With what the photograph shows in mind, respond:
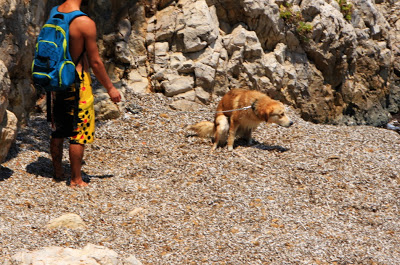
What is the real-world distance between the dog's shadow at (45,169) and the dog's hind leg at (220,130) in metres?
2.13

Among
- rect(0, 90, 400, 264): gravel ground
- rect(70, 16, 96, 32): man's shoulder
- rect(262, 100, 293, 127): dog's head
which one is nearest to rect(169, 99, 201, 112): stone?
rect(0, 90, 400, 264): gravel ground

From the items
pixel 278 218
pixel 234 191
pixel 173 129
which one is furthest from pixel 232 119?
pixel 278 218

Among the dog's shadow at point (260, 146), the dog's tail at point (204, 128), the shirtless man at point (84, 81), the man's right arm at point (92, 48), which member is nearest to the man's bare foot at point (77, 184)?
the shirtless man at point (84, 81)

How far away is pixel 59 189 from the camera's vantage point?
607cm

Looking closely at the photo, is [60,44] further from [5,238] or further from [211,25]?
[211,25]

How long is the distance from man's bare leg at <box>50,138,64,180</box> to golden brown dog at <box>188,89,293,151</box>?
2.80m

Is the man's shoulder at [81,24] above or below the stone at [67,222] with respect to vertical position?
above

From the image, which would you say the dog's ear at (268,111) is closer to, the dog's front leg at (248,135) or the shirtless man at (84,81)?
the dog's front leg at (248,135)

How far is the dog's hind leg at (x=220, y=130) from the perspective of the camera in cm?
816

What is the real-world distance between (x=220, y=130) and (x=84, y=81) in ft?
9.60

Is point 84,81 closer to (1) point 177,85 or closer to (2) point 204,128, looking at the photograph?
(2) point 204,128

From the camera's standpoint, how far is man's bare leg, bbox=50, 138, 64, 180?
6.20m

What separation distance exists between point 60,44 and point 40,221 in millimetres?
2062

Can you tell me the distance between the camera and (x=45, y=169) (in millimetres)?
6680
